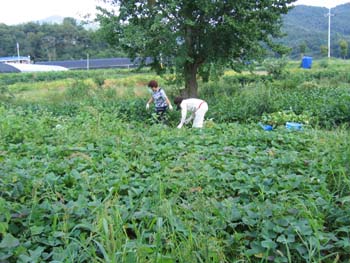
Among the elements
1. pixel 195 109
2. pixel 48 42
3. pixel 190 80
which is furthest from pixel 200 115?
pixel 48 42

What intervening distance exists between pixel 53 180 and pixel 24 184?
210mm

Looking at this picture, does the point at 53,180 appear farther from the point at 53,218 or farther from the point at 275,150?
the point at 275,150

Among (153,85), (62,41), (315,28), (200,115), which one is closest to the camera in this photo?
(200,115)

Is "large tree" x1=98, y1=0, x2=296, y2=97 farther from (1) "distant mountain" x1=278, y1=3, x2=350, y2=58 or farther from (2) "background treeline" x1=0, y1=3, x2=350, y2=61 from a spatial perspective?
(2) "background treeline" x1=0, y1=3, x2=350, y2=61

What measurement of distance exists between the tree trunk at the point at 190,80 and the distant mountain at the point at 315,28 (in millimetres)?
52929

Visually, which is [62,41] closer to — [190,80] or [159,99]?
[190,80]

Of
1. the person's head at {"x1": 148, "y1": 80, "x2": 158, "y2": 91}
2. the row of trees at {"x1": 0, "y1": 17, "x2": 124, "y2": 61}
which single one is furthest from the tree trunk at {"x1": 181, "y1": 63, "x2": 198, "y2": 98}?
the row of trees at {"x1": 0, "y1": 17, "x2": 124, "y2": 61}

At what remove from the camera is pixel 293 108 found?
10648 mm

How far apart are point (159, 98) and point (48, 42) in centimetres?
6416

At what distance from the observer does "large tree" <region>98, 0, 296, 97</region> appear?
11781mm

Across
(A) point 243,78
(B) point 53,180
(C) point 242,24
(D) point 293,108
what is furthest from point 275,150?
(A) point 243,78

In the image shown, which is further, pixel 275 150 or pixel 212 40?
pixel 212 40

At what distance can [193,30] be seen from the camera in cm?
1290

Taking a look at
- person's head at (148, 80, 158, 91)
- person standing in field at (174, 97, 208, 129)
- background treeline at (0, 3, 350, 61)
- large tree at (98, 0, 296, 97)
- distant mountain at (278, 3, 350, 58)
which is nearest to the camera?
person standing in field at (174, 97, 208, 129)
